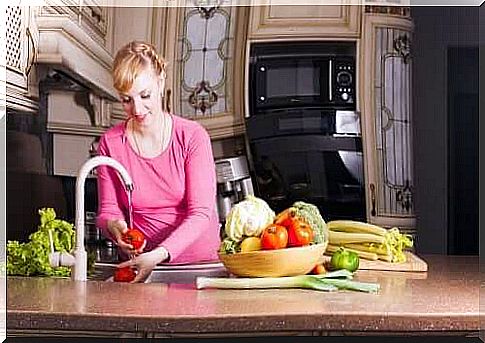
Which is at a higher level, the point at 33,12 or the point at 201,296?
the point at 33,12

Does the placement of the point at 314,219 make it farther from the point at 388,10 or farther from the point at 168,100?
the point at 388,10

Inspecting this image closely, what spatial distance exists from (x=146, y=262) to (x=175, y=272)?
7 cm

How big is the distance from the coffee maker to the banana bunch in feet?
0.69

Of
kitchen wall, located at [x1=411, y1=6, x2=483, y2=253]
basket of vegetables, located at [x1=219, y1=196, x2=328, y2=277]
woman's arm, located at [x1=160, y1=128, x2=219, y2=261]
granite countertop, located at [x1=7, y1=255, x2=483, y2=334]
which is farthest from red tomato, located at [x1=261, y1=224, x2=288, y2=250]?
kitchen wall, located at [x1=411, y1=6, x2=483, y2=253]

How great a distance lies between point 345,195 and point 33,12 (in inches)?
31.5

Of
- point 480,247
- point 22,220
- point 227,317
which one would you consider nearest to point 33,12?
point 22,220

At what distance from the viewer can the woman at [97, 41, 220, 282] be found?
1979mm

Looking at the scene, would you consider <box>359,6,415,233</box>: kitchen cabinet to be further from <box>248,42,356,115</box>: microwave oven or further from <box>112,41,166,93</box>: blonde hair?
<box>112,41,166,93</box>: blonde hair

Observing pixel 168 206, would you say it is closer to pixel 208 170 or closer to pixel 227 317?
pixel 208 170

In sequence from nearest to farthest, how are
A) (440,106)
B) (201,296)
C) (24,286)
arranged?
1. (201,296)
2. (24,286)
3. (440,106)

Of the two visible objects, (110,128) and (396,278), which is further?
(110,128)

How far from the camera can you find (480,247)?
2.09m

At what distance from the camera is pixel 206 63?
2043mm

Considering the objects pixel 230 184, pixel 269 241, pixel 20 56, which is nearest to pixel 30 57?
pixel 20 56
